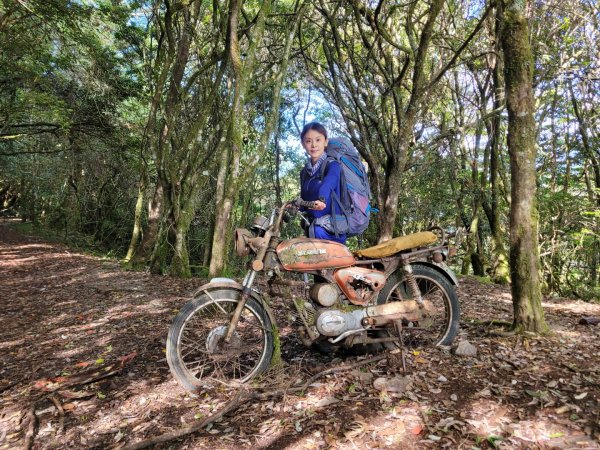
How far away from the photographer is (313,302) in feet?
13.1

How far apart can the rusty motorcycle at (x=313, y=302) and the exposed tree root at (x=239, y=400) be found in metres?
0.20

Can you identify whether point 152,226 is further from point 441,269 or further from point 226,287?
point 441,269

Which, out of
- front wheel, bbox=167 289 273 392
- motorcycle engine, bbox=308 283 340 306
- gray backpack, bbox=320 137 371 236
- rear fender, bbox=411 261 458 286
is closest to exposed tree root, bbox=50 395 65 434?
front wheel, bbox=167 289 273 392

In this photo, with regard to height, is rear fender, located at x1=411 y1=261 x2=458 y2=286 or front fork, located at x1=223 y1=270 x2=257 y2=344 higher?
rear fender, located at x1=411 y1=261 x2=458 y2=286

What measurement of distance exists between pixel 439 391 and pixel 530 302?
1.73m

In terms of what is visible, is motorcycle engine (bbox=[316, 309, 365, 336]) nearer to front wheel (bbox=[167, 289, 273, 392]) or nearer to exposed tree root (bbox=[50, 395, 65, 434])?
front wheel (bbox=[167, 289, 273, 392])

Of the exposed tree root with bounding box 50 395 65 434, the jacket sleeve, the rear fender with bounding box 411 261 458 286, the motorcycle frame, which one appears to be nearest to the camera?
the exposed tree root with bounding box 50 395 65 434

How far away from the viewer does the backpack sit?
4016 millimetres

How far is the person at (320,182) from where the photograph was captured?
3.98m

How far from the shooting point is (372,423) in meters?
2.97

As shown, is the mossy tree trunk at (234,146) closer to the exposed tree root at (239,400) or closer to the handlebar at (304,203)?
the handlebar at (304,203)

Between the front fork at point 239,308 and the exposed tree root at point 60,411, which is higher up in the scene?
A: the front fork at point 239,308

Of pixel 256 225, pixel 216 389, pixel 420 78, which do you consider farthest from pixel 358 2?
pixel 216 389

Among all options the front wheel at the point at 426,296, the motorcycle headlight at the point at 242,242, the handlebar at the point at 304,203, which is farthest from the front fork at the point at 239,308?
the front wheel at the point at 426,296
